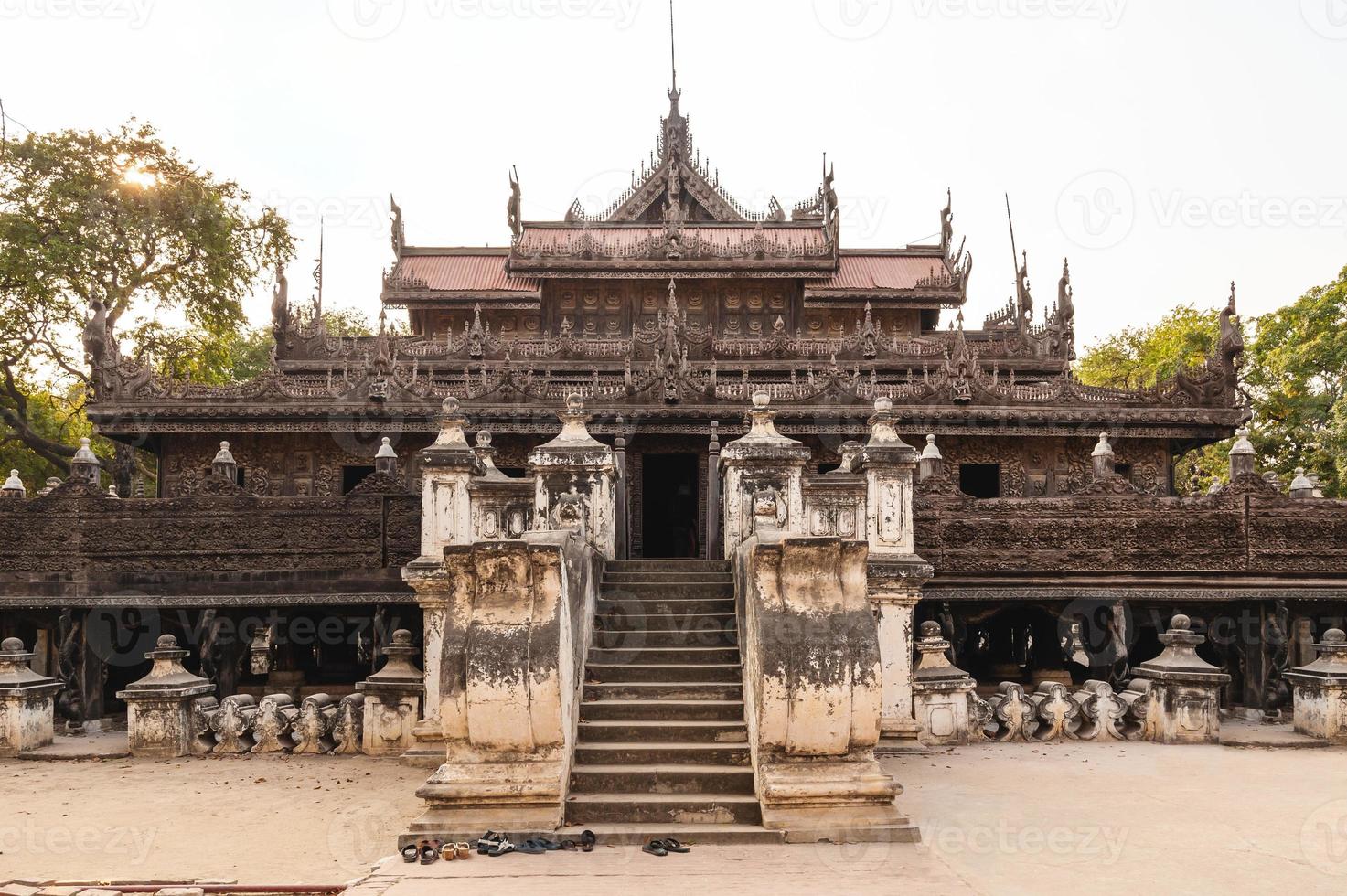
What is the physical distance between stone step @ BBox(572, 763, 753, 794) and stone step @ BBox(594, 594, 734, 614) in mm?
2162

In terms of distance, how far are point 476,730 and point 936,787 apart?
3562 millimetres

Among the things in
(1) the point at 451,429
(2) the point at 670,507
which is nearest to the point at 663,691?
(1) the point at 451,429

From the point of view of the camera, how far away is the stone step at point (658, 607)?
862 centimetres

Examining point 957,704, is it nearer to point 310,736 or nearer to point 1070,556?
point 1070,556

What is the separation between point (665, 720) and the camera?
718 cm

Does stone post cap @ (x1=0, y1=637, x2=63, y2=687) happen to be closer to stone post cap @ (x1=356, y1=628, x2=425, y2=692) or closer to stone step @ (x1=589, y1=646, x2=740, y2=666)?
stone post cap @ (x1=356, y1=628, x2=425, y2=692)

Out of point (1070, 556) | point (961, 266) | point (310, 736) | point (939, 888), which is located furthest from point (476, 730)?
point (961, 266)

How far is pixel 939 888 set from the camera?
16.2 ft

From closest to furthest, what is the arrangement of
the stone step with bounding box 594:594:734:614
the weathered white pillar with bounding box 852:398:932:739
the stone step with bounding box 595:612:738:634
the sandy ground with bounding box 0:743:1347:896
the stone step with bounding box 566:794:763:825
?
1. the sandy ground with bounding box 0:743:1347:896
2. the stone step with bounding box 566:794:763:825
3. the stone step with bounding box 595:612:738:634
4. the stone step with bounding box 594:594:734:614
5. the weathered white pillar with bounding box 852:398:932:739

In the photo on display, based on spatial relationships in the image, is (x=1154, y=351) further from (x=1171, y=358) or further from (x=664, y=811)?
(x=664, y=811)

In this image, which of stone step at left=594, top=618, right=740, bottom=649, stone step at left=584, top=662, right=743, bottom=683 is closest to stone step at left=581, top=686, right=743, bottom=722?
stone step at left=584, top=662, right=743, bottom=683

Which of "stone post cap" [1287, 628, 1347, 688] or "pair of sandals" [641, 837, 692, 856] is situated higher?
"stone post cap" [1287, 628, 1347, 688]

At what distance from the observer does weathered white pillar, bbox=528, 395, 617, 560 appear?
8852 millimetres

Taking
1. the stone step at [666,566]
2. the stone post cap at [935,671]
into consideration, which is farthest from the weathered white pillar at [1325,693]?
the stone step at [666,566]
